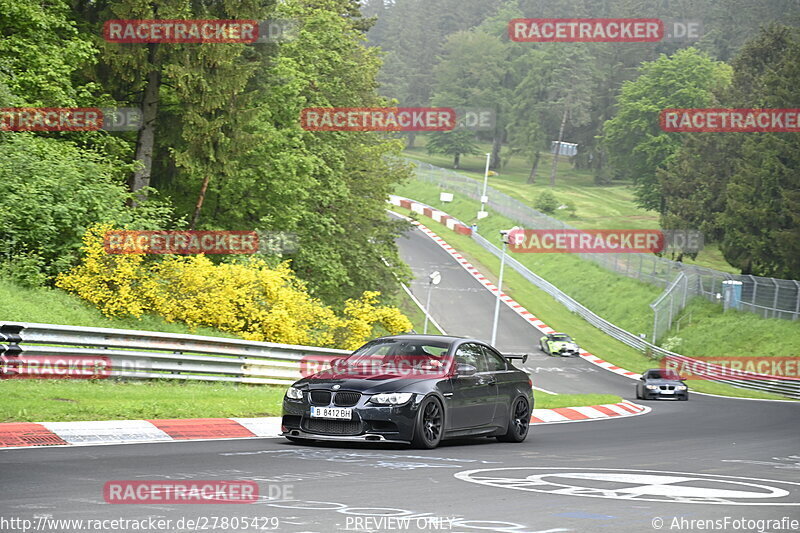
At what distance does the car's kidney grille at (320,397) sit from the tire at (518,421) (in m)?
3.42

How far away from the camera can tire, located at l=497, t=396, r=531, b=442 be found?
15297 mm

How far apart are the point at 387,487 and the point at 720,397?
1381 inches

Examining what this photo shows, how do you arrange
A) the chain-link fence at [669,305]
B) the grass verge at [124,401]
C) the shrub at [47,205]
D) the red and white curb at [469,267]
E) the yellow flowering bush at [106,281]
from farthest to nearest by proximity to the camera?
the chain-link fence at [669,305], the red and white curb at [469,267], the shrub at [47,205], the yellow flowering bush at [106,281], the grass verge at [124,401]

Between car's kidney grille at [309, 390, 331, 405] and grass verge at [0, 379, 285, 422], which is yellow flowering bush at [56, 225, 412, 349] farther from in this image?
car's kidney grille at [309, 390, 331, 405]

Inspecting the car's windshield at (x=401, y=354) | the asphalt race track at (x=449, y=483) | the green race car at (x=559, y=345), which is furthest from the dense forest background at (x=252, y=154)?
the asphalt race track at (x=449, y=483)

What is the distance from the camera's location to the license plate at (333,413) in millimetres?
12719

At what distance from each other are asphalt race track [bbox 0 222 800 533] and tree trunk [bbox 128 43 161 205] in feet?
56.8

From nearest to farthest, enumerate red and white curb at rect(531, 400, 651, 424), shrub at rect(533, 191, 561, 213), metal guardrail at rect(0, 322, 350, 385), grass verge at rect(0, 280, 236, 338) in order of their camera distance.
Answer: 1. metal guardrail at rect(0, 322, 350, 385)
2. grass verge at rect(0, 280, 236, 338)
3. red and white curb at rect(531, 400, 651, 424)
4. shrub at rect(533, 191, 561, 213)

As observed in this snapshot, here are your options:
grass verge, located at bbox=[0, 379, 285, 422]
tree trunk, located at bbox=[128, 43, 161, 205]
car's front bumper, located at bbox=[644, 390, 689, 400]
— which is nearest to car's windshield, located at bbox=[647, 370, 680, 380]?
car's front bumper, located at bbox=[644, 390, 689, 400]

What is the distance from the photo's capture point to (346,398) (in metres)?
12.9

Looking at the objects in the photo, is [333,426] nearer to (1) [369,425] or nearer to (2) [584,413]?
(1) [369,425]

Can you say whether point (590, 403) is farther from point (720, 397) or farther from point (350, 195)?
point (350, 195)

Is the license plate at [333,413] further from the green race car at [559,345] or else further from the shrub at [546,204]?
the shrub at [546,204]

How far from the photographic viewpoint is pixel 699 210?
2832 inches
